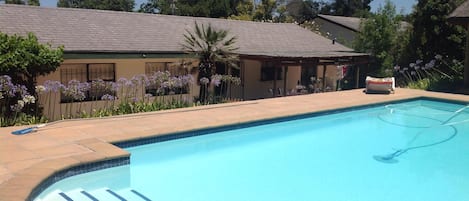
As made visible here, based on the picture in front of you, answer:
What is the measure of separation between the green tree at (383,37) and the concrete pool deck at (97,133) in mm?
9188

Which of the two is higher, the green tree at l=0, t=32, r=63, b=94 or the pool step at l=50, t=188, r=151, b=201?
the green tree at l=0, t=32, r=63, b=94

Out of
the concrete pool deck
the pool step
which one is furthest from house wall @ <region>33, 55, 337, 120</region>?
the pool step

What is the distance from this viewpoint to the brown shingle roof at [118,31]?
52.3 feet

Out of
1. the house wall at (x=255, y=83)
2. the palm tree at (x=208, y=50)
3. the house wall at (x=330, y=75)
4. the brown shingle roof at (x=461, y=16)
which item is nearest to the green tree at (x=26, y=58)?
the palm tree at (x=208, y=50)

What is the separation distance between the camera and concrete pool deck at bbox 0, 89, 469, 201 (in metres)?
7.65

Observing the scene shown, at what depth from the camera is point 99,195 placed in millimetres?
8078

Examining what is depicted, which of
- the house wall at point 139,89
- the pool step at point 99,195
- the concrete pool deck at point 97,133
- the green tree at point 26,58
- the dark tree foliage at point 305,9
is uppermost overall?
the dark tree foliage at point 305,9

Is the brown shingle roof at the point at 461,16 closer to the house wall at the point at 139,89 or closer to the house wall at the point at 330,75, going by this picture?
the house wall at the point at 330,75

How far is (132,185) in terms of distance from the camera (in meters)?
8.73

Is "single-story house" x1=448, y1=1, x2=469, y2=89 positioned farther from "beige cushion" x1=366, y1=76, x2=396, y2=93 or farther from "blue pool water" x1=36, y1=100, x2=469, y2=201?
"blue pool water" x1=36, y1=100, x2=469, y2=201

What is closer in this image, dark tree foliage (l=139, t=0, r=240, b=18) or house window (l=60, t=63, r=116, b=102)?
house window (l=60, t=63, r=116, b=102)

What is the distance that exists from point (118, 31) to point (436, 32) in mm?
18112

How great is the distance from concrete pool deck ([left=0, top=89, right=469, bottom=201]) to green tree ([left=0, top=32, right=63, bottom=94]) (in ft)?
7.90

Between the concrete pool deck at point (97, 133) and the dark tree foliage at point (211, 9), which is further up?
the dark tree foliage at point (211, 9)
